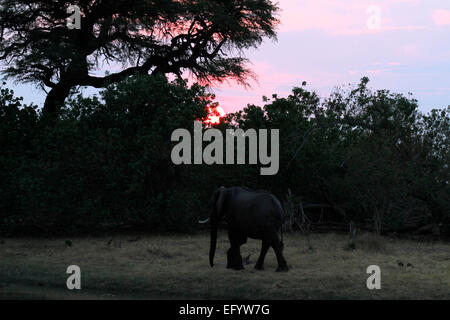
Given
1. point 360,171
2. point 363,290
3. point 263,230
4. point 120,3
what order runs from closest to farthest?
point 363,290 < point 263,230 < point 360,171 < point 120,3

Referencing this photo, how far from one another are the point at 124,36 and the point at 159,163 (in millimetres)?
10356

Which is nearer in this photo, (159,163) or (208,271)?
(208,271)

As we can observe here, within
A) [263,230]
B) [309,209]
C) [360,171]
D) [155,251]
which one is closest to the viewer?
[263,230]

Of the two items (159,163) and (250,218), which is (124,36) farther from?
(250,218)

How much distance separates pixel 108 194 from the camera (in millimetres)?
22312

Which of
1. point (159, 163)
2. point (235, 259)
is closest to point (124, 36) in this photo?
point (159, 163)

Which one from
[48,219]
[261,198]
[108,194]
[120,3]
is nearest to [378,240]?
[261,198]

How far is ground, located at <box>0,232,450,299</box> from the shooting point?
11.7 metres

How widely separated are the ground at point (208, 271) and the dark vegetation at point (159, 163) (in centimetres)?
209

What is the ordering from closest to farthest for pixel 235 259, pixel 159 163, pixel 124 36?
pixel 235 259 < pixel 159 163 < pixel 124 36

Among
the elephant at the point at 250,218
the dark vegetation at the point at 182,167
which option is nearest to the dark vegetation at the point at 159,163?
the dark vegetation at the point at 182,167

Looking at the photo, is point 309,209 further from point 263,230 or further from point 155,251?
point 263,230

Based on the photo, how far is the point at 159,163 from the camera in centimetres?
2258
